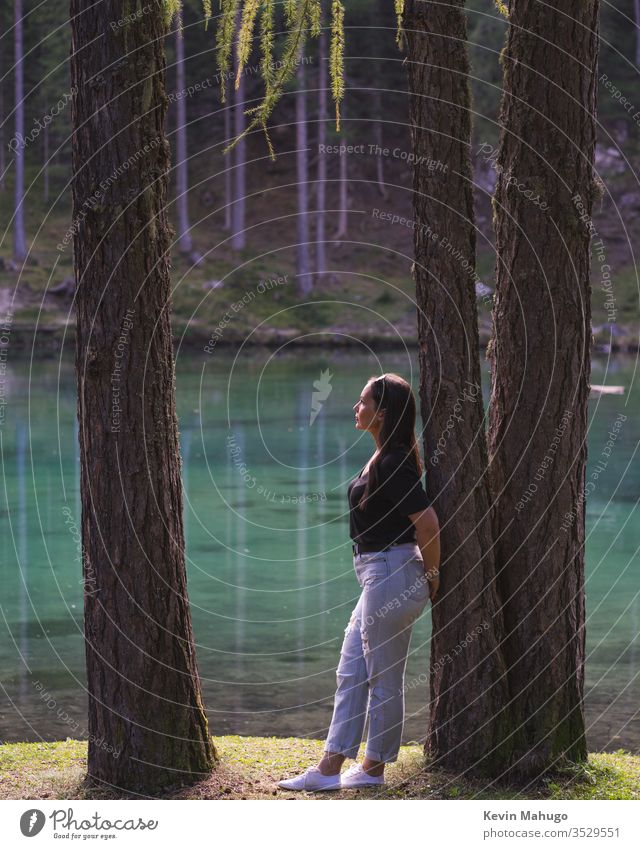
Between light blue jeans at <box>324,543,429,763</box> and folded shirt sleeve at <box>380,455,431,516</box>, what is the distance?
19 centimetres

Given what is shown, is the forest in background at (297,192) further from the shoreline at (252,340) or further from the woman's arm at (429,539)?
the woman's arm at (429,539)

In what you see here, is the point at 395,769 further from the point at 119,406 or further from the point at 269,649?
the point at 269,649

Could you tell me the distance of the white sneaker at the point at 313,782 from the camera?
442 cm

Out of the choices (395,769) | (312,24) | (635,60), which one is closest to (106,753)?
(395,769)

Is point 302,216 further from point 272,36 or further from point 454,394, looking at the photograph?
point 454,394

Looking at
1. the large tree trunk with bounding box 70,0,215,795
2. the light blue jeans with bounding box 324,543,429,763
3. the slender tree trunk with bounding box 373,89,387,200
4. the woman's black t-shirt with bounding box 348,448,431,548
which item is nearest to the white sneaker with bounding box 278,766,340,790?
the light blue jeans with bounding box 324,543,429,763

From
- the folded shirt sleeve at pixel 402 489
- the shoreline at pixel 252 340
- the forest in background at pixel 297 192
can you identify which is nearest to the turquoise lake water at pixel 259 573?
the folded shirt sleeve at pixel 402 489

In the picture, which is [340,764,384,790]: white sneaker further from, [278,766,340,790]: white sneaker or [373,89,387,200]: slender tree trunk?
[373,89,387,200]: slender tree trunk

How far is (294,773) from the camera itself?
4664 mm

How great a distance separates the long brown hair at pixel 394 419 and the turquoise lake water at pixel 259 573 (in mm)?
2315

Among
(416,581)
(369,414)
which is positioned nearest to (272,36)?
(369,414)

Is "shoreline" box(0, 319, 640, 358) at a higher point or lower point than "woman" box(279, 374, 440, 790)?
higher

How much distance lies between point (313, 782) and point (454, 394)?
1522 millimetres

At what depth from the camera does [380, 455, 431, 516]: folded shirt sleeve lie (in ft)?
13.8
